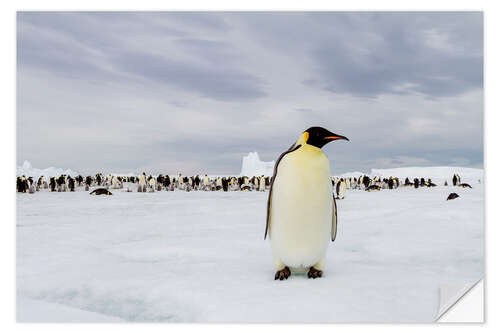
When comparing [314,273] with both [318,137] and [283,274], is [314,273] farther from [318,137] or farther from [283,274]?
[318,137]

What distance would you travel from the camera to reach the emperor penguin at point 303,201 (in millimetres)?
2520

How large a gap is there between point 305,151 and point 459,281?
1.45 metres

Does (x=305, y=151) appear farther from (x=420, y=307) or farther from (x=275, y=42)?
(x=275, y=42)

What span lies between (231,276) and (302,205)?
0.72 metres

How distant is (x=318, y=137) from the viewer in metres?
2.56

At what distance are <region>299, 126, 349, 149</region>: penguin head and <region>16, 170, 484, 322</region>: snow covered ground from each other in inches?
33.8

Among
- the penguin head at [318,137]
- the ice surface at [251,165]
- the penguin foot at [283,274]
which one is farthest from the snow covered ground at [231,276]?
the ice surface at [251,165]

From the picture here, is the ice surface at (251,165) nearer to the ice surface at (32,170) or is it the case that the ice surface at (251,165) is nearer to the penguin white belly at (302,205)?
the ice surface at (32,170)

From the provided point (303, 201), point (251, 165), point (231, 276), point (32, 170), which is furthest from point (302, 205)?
point (251, 165)

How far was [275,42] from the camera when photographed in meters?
4.05

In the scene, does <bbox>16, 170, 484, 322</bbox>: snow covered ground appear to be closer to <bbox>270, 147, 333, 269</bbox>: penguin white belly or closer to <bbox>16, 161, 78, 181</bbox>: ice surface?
<bbox>270, 147, 333, 269</bbox>: penguin white belly

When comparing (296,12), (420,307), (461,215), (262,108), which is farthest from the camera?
(461,215)
